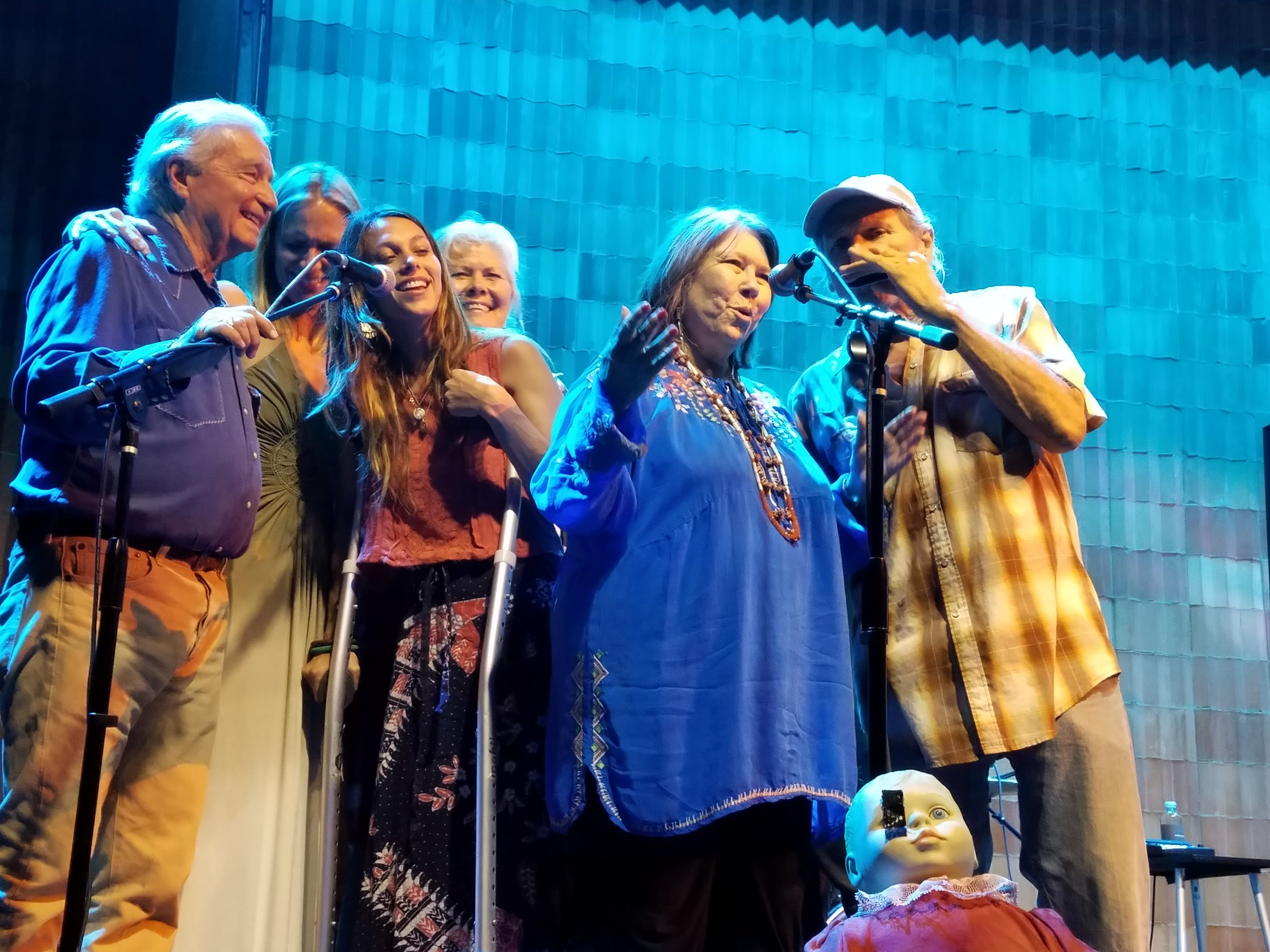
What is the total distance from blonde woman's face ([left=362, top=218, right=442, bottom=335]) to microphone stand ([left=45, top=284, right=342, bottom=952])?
48cm

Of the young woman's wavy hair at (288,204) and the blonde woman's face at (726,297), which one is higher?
the young woman's wavy hair at (288,204)

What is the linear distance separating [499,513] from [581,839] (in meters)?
0.69

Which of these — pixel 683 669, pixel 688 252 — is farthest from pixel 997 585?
pixel 688 252

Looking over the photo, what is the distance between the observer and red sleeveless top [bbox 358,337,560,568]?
2648 mm

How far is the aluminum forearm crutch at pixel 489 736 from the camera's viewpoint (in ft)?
7.79

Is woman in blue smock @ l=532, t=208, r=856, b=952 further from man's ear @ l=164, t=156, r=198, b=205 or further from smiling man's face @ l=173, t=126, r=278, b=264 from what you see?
man's ear @ l=164, t=156, r=198, b=205

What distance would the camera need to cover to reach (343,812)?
102 inches

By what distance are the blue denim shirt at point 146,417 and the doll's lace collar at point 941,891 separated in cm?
132

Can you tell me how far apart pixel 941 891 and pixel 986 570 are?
2.72 feet

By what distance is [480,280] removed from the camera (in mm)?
3234

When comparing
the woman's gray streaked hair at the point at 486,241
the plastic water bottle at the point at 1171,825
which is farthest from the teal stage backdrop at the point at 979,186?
the woman's gray streaked hair at the point at 486,241

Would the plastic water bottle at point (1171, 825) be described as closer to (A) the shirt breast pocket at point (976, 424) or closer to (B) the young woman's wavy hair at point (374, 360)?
(A) the shirt breast pocket at point (976, 424)

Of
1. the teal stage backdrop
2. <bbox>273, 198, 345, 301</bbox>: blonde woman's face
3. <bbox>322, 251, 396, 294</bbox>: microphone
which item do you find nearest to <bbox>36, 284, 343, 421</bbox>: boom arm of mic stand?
<bbox>322, 251, 396, 294</bbox>: microphone

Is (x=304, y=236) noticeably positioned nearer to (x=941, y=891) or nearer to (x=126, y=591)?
(x=126, y=591)
